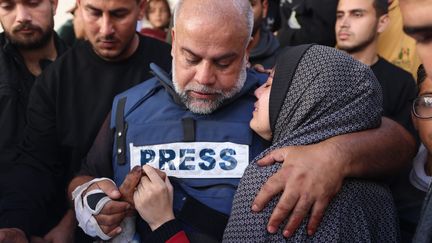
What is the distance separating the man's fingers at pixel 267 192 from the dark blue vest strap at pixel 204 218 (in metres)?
0.42

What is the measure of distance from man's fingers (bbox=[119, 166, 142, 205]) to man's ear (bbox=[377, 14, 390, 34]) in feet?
7.91

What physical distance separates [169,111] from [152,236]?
0.60 meters

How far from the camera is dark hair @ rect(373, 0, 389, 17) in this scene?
3.62m

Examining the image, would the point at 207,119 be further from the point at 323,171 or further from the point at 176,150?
the point at 323,171

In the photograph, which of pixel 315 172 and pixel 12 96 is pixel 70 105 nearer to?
pixel 12 96

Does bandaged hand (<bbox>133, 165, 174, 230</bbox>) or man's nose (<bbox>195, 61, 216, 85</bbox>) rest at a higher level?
man's nose (<bbox>195, 61, 216, 85</bbox>)

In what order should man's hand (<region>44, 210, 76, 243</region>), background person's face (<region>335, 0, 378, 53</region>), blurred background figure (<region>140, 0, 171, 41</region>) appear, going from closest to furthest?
man's hand (<region>44, 210, 76, 243</region>), background person's face (<region>335, 0, 378, 53</region>), blurred background figure (<region>140, 0, 171, 41</region>)

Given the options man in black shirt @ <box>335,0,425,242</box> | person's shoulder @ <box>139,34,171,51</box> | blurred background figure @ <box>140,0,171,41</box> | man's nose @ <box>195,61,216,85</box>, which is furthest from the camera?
blurred background figure @ <box>140,0,171,41</box>

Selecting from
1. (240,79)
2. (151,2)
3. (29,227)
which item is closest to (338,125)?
(240,79)

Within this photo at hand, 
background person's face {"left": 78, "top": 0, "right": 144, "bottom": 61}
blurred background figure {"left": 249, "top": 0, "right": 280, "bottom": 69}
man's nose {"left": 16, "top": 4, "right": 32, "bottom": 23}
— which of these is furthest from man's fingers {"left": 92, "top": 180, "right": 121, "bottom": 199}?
blurred background figure {"left": 249, "top": 0, "right": 280, "bottom": 69}

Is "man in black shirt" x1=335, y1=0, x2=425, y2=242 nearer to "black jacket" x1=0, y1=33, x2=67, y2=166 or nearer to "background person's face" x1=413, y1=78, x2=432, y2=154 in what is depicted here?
"background person's face" x1=413, y1=78, x2=432, y2=154

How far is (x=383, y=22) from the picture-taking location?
12.1 feet

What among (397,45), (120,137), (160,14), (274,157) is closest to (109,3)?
(120,137)

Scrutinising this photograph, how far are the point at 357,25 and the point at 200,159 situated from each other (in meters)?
2.01
